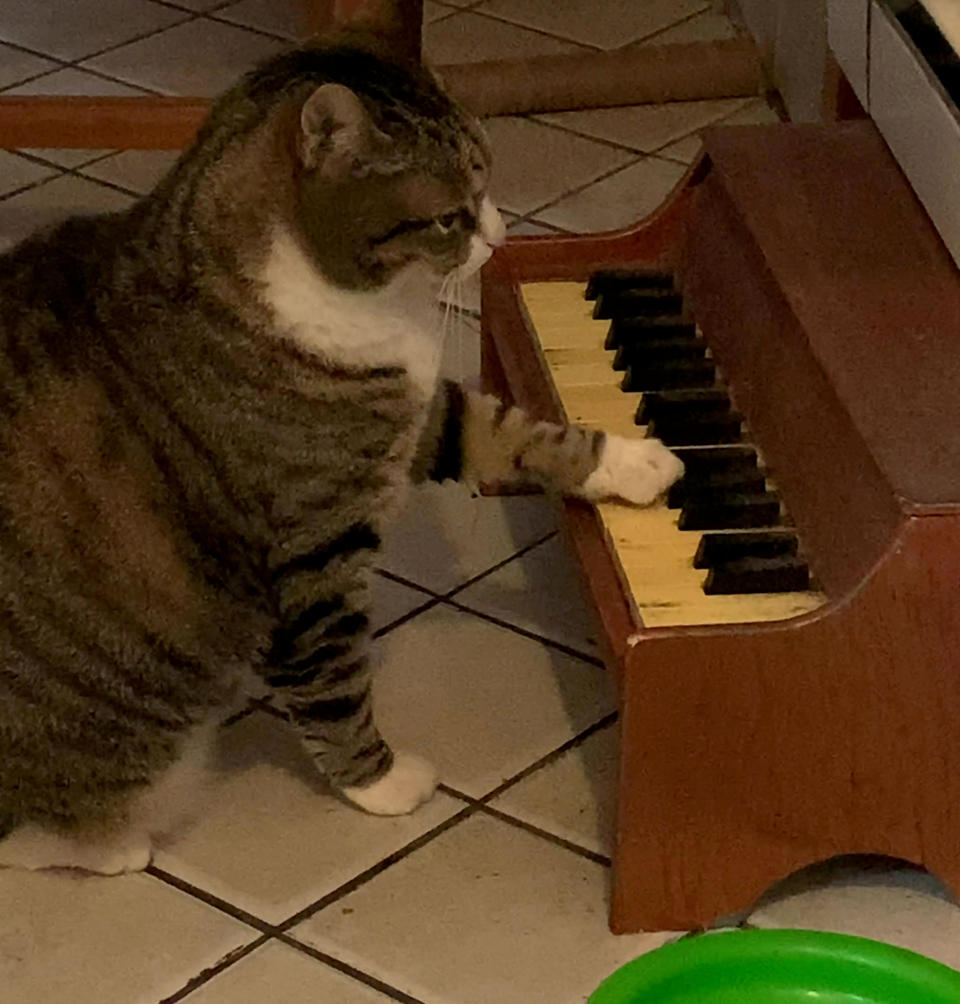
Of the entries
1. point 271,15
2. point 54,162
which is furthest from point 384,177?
point 271,15

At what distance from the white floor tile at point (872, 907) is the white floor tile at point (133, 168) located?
1.37 m

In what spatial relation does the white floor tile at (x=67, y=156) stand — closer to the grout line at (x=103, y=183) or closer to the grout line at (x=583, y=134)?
the grout line at (x=103, y=183)

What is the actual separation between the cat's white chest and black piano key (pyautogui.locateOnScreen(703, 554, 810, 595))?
0.27 meters

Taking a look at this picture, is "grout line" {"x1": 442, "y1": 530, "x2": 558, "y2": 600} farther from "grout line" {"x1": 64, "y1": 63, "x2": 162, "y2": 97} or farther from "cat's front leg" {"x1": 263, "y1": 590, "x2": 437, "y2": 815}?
"grout line" {"x1": 64, "y1": 63, "x2": 162, "y2": 97}

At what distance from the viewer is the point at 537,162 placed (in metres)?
2.38

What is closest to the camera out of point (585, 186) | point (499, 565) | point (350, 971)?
point (350, 971)

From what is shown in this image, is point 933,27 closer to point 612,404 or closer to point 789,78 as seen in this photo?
point 612,404

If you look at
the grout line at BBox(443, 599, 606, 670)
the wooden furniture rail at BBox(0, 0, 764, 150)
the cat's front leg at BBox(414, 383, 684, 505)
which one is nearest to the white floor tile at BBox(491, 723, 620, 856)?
the grout line at BBox(443, 599, 606, 670)

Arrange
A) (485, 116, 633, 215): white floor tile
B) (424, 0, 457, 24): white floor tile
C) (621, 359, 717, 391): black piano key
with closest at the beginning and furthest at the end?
(621, 359, 717, 391): black piano key
(485, 116, 633, 215): white floor tile
(424, 0, 457, 24): white floor tile

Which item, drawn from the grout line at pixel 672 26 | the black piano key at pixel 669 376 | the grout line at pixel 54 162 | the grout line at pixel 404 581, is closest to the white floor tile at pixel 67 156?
the grout line at pixel 54 162

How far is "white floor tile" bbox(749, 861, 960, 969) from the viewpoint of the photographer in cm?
127

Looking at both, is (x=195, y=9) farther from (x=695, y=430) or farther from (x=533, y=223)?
(x=695, y=430)

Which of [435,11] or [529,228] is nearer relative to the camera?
[529,228]

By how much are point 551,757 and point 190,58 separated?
61.1 inches
